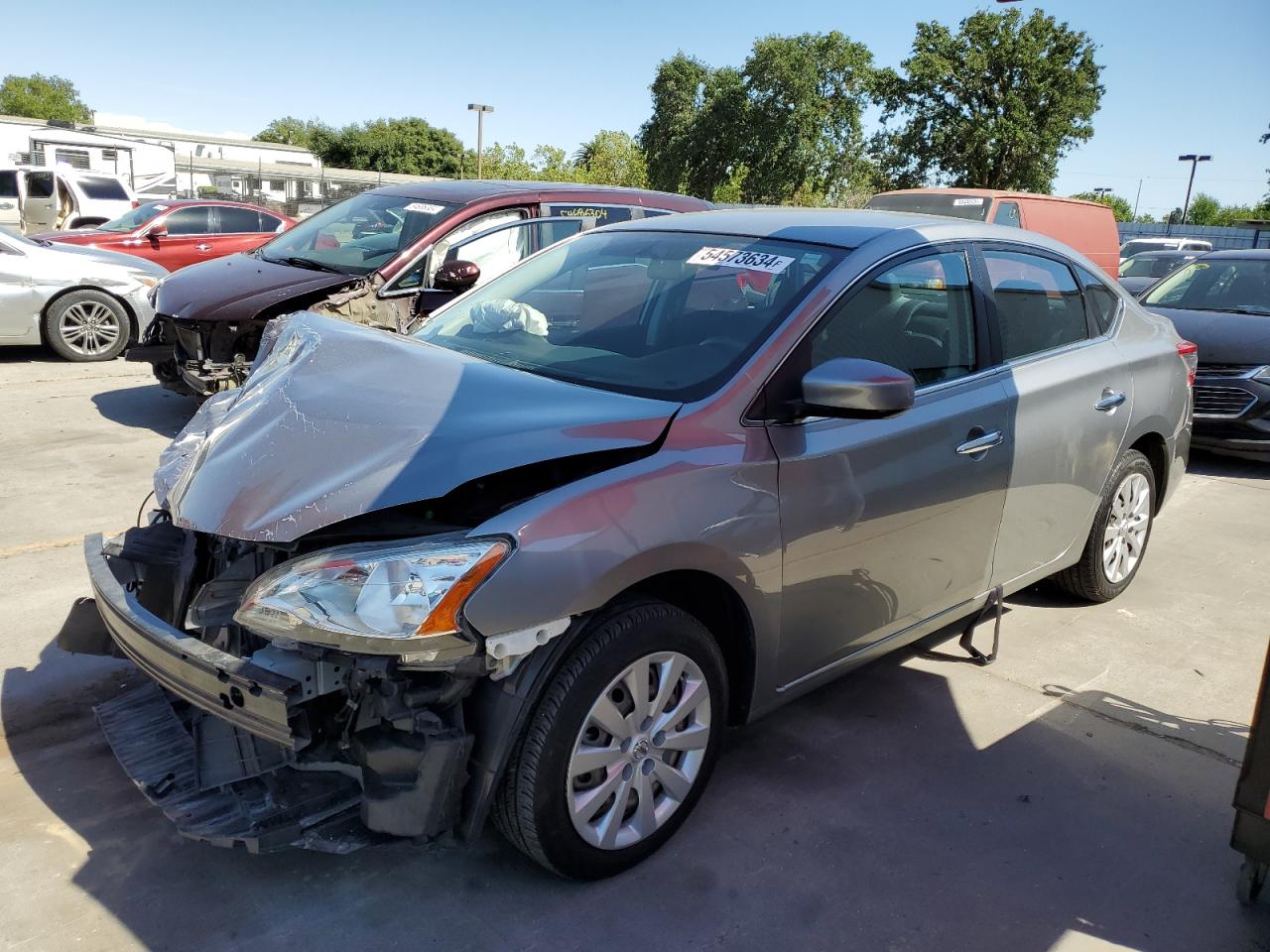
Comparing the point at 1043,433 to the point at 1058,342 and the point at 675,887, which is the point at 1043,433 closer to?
the point at 1058,342

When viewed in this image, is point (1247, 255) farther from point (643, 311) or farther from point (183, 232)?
point (183, 232)

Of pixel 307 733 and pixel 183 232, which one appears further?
pixel 183 232

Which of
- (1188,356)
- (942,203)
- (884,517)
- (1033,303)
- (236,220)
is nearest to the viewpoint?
(884,517)

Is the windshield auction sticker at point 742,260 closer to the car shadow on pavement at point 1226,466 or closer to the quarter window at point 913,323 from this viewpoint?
the quarter window at point 913,323

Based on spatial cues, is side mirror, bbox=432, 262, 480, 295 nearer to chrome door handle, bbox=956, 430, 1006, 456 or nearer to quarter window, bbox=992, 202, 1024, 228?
chrome door handle, bbox=956, 430, 1006, 456

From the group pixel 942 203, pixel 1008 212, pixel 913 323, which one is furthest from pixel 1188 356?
pixel 942 203

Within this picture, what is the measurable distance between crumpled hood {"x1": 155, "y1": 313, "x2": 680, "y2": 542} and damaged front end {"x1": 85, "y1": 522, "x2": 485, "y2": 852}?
179 mm

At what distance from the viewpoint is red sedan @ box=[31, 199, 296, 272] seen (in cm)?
1351

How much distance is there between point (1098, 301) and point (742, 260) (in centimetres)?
204

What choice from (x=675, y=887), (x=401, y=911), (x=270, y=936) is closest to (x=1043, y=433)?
(x=675, y=887)

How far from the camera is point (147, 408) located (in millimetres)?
8086

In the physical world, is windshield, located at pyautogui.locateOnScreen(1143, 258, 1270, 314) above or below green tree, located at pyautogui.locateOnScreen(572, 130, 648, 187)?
below

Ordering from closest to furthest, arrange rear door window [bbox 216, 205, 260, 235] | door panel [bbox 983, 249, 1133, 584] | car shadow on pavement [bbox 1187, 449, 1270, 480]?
door panel [bbox 983, 249, 1133, 584], car shadow on pavement [bbox 1187, 449, 1270, 480], rear door window [bbox 216, 205, 260, 235]

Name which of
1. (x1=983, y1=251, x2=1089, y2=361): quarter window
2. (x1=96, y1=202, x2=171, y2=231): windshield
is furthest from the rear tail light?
(x1=96, y1=202, x2=171, y2=231): windshield
